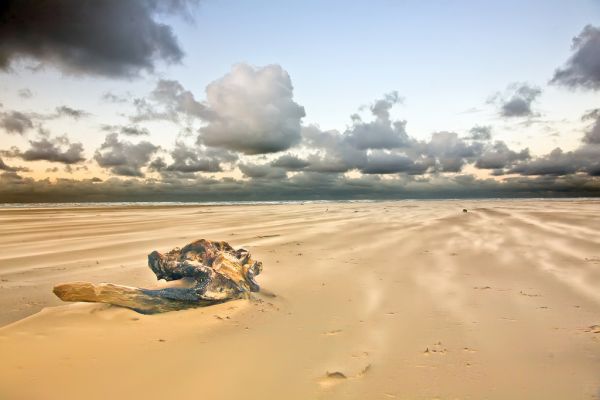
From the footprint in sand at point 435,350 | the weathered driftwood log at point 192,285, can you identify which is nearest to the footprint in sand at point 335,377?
the footprint in sand at point 435,350

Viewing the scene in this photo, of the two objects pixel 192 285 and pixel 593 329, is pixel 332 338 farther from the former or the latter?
pixel 593 329

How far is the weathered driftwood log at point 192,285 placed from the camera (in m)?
4.68

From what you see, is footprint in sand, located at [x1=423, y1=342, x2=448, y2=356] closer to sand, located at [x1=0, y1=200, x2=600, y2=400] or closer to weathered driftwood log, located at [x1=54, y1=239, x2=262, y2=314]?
sand, located at [x1=0, y1=200, x2=600, y2=400]

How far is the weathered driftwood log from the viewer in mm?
4684

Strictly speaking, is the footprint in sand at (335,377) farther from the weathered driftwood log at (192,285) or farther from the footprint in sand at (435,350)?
the weathered driftwood log at (192,285)

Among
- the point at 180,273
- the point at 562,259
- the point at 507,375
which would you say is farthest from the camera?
the point at 562,259

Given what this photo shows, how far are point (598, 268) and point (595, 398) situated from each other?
5986mm

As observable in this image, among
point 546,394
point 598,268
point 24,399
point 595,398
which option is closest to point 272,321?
point 24,399

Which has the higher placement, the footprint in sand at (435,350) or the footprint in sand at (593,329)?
the footprint in sand at (435,350)

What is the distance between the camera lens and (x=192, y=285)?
18.7 ft

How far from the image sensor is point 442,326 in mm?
4555

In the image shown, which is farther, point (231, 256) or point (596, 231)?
point (596, 231)

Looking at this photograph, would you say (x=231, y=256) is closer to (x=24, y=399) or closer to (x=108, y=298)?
(x=108, y=298)

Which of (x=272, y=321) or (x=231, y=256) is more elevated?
(x=231, y=256)
